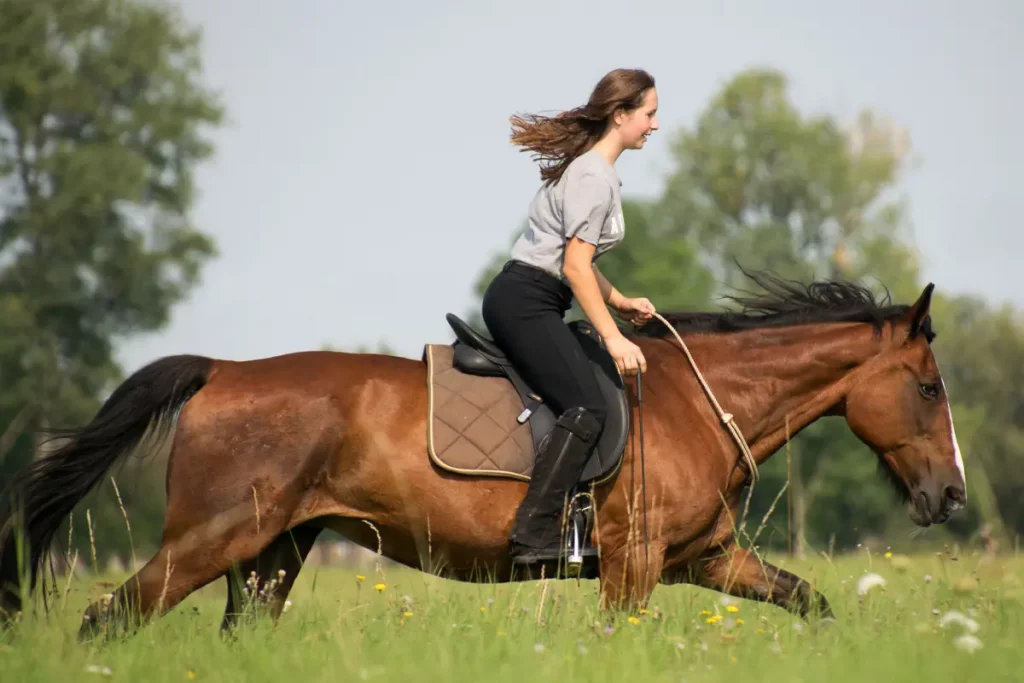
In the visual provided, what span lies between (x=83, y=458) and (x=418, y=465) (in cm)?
179

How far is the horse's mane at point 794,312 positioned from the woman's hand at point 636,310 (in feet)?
0.18

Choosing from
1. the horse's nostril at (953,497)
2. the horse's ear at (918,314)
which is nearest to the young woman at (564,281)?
the horse's ear at (918,314)

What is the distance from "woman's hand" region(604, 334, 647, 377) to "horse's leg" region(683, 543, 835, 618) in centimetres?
129

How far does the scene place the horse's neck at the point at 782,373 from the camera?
6.79m

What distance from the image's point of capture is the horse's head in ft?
22.1

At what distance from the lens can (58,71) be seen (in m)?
28.0

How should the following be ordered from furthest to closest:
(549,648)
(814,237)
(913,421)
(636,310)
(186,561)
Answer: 1. (814,237)
2. (636,310)
3. (913,421)
4. (186,561)
5. (549,648)

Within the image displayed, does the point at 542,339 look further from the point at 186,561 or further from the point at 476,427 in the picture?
the point at 186,561

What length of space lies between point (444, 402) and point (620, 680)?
215 cm

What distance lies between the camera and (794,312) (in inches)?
283

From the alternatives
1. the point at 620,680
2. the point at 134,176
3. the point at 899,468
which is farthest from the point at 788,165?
the point at 620,680

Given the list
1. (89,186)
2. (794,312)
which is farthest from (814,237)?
(794,312)

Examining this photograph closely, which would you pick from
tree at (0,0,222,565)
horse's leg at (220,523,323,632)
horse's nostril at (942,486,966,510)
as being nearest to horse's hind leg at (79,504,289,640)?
horse's leg at (220,523,323,632)

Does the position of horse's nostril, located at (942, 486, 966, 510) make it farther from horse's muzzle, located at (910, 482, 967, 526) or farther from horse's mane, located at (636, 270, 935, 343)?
horse's mane, located at (636, 270, 935, 343)
